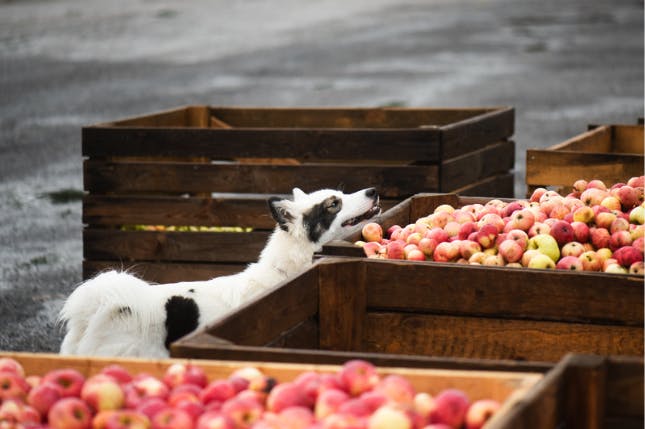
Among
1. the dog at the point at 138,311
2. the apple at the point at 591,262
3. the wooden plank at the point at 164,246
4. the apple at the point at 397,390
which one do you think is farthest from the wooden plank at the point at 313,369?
the wooden plank at the point at 164,246

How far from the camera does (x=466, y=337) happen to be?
4395 millimetres

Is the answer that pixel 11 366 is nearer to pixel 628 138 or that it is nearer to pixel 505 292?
pixel 505 292

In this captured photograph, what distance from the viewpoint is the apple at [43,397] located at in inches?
117

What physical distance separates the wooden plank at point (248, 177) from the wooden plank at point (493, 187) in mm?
492

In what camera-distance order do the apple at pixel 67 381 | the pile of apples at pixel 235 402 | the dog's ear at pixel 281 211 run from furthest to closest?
the dog's ear at pixel 281 211 → the apple at pixel 67 381 → the pile of apples at pixel 235 402

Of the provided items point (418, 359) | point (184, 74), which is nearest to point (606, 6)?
point (184, 74)

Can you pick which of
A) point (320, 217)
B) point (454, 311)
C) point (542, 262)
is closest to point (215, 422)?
point (454, 311)

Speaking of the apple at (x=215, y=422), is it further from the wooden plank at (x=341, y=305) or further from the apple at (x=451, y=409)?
the wooden plank at (x=341, y=305)

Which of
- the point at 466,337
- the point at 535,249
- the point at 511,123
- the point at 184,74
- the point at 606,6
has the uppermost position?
the point at 606,6

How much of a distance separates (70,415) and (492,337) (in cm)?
199

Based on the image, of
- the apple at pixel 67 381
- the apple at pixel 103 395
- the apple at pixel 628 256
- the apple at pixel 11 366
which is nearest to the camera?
the apple at pixel 103 395

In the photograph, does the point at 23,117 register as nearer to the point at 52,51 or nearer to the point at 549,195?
the point at 52,51

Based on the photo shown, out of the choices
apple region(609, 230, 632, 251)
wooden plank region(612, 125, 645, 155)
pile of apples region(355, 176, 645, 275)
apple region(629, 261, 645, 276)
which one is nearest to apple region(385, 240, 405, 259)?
pile of apples region(355, 176, 645, 275)

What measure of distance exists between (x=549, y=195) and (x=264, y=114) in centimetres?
450
